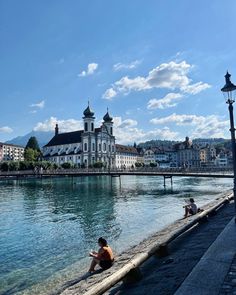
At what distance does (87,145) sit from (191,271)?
15854cm

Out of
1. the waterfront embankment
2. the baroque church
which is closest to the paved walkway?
the waterfront embankment

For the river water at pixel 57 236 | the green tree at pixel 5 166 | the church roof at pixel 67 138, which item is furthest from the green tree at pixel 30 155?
the river water at pixel 57 236

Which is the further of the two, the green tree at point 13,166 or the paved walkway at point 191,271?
the green tree at point 13,166

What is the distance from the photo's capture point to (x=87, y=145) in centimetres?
16688

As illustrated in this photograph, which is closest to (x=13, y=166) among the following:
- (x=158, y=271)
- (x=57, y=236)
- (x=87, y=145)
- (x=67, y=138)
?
(x=87, y=145)

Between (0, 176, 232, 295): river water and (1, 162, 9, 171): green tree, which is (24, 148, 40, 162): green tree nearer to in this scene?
(1, 162, 9, 171): green tree

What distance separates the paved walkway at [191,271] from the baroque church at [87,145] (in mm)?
148557

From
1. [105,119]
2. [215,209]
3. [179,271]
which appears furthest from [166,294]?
[105,119]

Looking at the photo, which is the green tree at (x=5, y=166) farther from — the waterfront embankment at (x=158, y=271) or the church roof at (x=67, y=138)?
the waterfront embankment at (x=158, y=271)

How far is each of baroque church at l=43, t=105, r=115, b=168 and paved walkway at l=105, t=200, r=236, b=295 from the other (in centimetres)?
14856

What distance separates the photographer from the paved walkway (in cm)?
812

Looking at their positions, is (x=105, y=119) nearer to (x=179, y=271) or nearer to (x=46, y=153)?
(x=46, y=153)

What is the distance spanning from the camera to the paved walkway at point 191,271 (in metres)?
8.12

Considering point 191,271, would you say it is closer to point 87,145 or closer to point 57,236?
point 57,236
